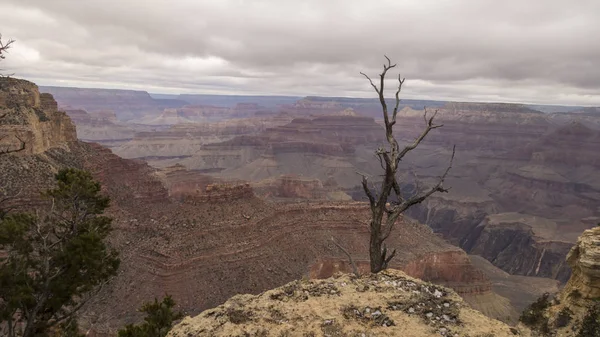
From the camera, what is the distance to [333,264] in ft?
150

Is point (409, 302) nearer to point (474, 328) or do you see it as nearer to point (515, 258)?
point (474, 328)

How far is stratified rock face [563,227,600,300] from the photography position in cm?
1914

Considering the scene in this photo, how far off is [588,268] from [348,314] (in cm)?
1720

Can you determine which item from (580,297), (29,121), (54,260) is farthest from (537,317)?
(29,121)

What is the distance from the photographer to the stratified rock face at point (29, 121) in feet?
151

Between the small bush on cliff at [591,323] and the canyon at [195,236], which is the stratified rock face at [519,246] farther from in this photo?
the small bush on cliff at [591,323]

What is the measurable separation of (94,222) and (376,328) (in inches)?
542

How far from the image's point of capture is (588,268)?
19.3 metres

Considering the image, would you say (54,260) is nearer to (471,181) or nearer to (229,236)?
(229,236)

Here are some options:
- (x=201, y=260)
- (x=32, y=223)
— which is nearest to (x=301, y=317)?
(x=32, y=223)

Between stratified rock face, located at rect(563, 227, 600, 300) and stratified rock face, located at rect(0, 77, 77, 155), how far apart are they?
51753 mm

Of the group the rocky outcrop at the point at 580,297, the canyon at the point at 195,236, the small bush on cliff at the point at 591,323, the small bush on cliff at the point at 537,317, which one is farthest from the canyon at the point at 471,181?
the small bush on cliff at the point at 591,323

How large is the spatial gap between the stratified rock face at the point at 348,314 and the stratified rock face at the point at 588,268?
13.8 metres

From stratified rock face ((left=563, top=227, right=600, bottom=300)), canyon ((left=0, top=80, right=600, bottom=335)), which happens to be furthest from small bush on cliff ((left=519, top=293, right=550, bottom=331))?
stratified rock face ((left=563, top=227, right=600, bottom=300))
